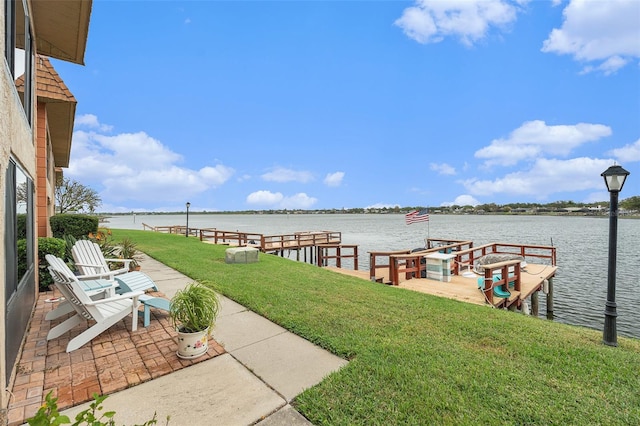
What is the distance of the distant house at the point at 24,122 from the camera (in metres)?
2.82

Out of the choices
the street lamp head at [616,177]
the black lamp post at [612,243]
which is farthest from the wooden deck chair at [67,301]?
the street lamp head at [616,177]

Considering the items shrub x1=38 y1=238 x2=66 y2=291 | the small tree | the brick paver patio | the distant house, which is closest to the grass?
the brick paver patio

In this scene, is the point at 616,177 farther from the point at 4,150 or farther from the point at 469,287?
the point at 4,150

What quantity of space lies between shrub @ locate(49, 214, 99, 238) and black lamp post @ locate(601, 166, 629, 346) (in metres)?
13.8

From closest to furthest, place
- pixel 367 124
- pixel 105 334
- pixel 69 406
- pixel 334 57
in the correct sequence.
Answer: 1. pixel 69 406
2. pixel 105 334
3. pixel 334 57
4. pixel 367 124

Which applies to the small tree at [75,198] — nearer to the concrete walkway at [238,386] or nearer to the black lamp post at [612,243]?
the concrete walkway at [238,386]

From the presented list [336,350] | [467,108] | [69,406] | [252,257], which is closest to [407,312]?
[336,350]

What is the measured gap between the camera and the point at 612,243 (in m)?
4.64

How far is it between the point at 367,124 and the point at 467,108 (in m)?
11.7

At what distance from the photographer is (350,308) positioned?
525 centimetres

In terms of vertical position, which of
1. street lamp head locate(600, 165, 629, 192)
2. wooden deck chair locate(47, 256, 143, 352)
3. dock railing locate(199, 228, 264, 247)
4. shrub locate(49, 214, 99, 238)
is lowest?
dock railing locate(199, 228, 264, 247)

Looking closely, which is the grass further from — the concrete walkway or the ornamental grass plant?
the ornamental grass plant

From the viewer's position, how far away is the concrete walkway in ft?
7.91

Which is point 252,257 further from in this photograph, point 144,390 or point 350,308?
point 144,390
